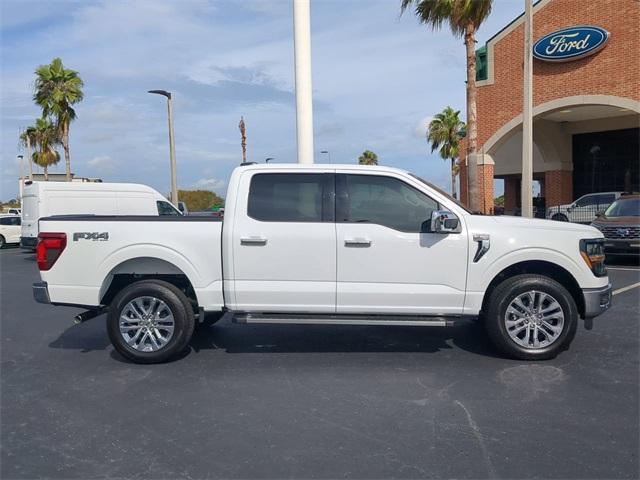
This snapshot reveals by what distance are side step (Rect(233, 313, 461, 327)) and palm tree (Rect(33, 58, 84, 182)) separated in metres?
27.6

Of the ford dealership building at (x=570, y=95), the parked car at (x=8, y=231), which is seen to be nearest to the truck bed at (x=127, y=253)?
the ford dealership building at (x=570, y=95)

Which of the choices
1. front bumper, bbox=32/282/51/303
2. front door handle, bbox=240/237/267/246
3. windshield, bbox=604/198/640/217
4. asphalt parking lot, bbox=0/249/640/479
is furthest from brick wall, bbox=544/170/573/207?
front bumper, bbox=32/282/51/303

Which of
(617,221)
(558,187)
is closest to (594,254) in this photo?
(617,221)

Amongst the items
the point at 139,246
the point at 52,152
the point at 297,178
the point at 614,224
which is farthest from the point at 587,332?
the point at 52,152

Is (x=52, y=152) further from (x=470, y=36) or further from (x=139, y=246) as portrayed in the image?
(x=139, y=246)

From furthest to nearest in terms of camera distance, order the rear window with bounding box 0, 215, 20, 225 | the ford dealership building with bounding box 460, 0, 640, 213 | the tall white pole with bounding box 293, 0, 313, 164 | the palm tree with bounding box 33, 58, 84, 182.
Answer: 1. the palm tree with bounding box 33, 58, 84, 182
2. the rear window with bounding box 0, 215, 20, 225
3. the ford dealership building with bounding box 460, 0, 640, 213
4. the tall white pole with bounding box 293, 0, 313, 164

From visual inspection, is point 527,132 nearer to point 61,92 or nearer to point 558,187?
point 558,187

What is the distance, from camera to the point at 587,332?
6637mm

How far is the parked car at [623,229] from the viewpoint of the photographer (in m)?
12.4

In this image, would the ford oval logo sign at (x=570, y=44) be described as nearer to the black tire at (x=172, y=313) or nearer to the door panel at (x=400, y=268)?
the door panel at (x=400, y=268)

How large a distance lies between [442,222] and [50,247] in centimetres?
393

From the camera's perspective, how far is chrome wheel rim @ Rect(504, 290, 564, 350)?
5.48 m

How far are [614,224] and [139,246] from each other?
1109 centimetres

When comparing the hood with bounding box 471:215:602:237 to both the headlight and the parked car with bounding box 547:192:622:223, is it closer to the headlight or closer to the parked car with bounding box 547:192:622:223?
the headlight
